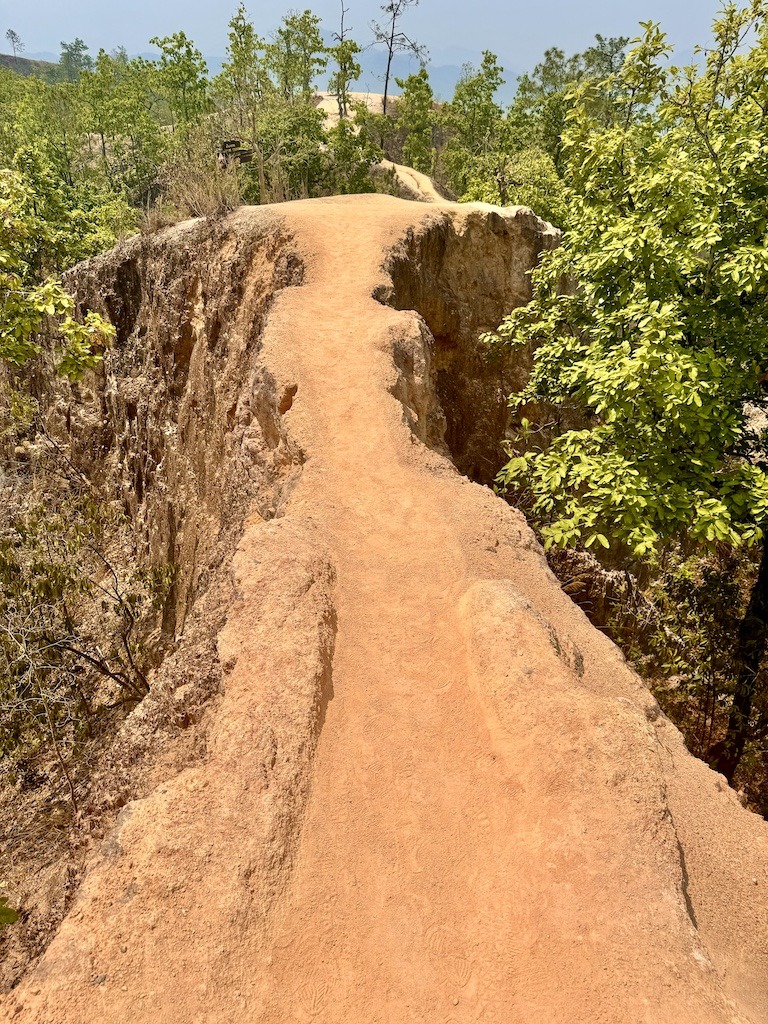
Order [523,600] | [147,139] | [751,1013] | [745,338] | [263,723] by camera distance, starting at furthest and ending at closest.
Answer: [147,139]
[745,338]
[523,600]
[263,723]
[751,1013]

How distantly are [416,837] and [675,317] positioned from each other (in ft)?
19.6

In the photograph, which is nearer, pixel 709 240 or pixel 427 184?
pixel 709 240

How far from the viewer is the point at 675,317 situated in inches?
279

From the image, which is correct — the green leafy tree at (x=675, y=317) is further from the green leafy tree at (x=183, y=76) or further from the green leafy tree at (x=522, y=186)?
the green leafy tree at (x=183, y=76)

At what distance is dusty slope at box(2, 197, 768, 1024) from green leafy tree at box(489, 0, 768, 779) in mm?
2090

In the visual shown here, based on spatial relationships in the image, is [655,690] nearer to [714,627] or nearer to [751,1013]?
[714,627]

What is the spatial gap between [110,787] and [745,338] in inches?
285

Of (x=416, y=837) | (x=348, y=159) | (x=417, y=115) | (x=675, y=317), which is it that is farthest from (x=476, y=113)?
(x=416, y=837)

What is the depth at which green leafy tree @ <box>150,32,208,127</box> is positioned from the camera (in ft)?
110

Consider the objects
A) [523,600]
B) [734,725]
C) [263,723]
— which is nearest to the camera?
[263,723]

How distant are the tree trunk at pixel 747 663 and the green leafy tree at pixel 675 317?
19mm

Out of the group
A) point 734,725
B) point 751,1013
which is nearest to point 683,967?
point 751,1013

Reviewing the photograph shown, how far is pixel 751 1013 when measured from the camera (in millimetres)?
3318

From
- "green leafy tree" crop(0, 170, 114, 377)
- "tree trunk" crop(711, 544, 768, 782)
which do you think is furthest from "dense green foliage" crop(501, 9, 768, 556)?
"green leafy tree" crop(0, 170, 114, 377)
